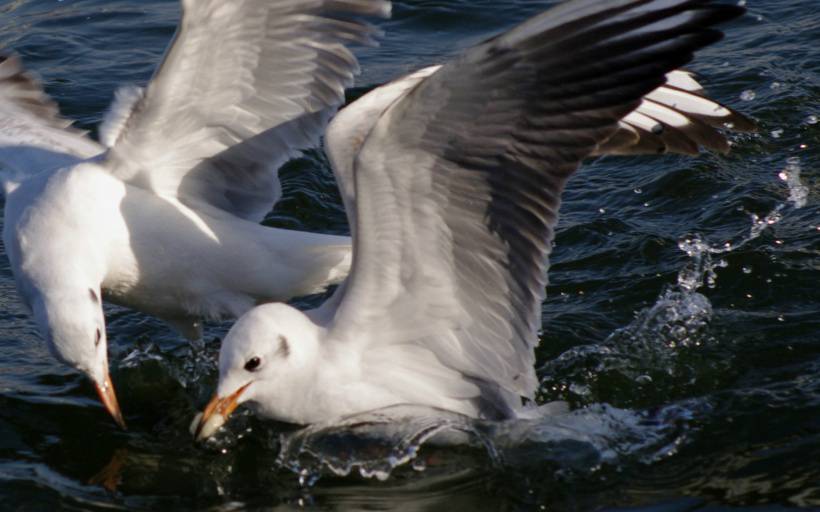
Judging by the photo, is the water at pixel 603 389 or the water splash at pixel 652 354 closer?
the water at pixel 603 389

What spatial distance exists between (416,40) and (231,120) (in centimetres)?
435

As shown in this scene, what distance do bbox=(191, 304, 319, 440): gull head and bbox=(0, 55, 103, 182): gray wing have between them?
6.01 ft

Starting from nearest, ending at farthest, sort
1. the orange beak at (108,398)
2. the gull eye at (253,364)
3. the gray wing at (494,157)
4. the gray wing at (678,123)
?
the gray wing at (494,157) → the gull eye at (253,364) → the orange beak at (108,398) → the gray wing at (678,123)

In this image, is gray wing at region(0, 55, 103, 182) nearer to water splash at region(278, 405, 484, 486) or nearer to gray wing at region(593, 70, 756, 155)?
water splash at region(278, 405, 484, 486)

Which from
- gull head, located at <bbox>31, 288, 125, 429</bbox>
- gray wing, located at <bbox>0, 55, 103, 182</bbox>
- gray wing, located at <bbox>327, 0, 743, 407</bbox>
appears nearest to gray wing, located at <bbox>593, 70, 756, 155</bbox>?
gray wing, located at <bbox>327, 0, 743, 407</bbox>

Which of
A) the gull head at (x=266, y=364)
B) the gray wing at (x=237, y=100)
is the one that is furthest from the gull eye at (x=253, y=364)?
the gray wing at (x=237, y=100)

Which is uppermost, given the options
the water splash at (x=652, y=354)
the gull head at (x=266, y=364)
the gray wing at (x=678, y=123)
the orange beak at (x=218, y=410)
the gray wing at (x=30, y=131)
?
the gray wing at (x=678, y=123)

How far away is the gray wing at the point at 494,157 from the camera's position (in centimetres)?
448

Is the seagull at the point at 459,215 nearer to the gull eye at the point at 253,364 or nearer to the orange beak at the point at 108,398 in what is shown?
the gull eye at the point at 253,364

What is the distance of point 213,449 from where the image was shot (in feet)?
17.8

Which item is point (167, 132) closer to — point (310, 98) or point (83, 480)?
point (310, 98)

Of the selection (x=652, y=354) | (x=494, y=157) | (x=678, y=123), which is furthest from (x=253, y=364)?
(x=678, y=123)

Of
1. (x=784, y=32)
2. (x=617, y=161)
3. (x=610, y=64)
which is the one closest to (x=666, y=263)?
(x=617, y=161)

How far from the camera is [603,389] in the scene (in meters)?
5.77
